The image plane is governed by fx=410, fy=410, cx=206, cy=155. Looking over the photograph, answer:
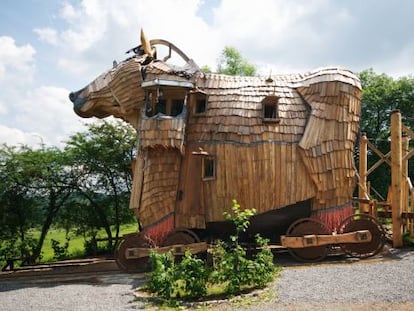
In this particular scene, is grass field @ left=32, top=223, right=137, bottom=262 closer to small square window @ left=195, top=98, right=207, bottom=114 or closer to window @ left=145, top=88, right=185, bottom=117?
window @ left=145, top=88, right=185, bottom=117

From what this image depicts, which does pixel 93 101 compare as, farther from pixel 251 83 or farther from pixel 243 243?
pixel 243 243

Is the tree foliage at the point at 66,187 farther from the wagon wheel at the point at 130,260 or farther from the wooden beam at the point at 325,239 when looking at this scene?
the wooden beam at the point at 325,239

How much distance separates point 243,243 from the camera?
10.8 m

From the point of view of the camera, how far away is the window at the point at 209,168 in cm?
1064

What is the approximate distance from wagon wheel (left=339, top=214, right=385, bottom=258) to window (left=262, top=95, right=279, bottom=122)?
321 centimetres

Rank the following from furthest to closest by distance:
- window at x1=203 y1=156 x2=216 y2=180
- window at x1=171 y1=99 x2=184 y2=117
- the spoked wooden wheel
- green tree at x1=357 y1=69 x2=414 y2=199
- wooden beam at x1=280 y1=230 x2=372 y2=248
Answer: green tree at x1=357 y1=69 x2=414 y2=199, window at x1=171 y1=99 x2=184 y2=117, window at x1=203 y1=156 x2=216 y2=180, the spoked wooden wheel, wooden beam at x1=280 y1=230 x2=372 y2=248

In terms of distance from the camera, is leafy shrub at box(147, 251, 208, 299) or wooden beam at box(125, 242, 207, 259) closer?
leafy shrub at box(147, 251, 208, 299)

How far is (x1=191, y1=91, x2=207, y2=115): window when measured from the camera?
11.1m

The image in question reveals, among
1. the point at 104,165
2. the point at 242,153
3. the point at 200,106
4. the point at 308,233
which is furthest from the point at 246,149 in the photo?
the point at 104,165

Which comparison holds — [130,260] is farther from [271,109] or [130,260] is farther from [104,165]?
[104,165]

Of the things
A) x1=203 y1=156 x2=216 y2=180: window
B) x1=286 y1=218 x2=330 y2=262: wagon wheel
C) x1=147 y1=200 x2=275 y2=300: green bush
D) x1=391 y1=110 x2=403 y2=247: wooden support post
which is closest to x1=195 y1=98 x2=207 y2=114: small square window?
x1=203 y1=156 x2=216 y2=180: window

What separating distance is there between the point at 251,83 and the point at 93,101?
4.72 metres

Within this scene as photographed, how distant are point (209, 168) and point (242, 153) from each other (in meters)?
0.99

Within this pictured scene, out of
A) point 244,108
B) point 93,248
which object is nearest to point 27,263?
point 93,248
